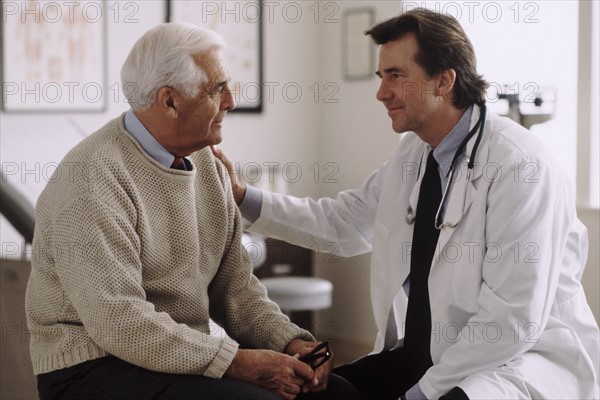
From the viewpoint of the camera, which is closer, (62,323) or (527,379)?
(62,323)

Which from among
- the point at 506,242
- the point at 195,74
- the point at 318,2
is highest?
the point at 318,2

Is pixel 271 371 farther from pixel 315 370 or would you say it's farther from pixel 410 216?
pixel 410 216

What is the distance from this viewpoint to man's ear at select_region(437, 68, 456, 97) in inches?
81.4

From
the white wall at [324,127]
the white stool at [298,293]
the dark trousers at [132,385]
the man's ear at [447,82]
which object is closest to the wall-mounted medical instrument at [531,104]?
the white wall at [324,127]

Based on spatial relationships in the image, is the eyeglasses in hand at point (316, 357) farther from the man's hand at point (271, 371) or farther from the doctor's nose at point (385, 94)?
the doctor's nose at point (385, 94)

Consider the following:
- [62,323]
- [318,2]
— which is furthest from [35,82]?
[62,323]

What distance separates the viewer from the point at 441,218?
200 centimetres

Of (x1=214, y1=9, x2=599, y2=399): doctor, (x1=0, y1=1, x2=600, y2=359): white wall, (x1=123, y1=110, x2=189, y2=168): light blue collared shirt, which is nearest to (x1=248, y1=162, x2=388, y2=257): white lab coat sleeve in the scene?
(x1=214, y1=9, x2=599, y2=399): doctor

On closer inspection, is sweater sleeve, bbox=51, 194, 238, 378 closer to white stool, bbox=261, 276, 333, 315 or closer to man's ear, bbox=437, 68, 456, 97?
man's ear, bbox=437, 68, 456, 97

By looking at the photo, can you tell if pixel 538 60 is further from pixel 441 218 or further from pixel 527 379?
pixel 527 379

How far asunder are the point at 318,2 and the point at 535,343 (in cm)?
304

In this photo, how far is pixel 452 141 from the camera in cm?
207

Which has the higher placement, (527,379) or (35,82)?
(35,82)

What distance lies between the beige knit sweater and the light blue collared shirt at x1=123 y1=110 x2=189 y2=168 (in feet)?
0.08
